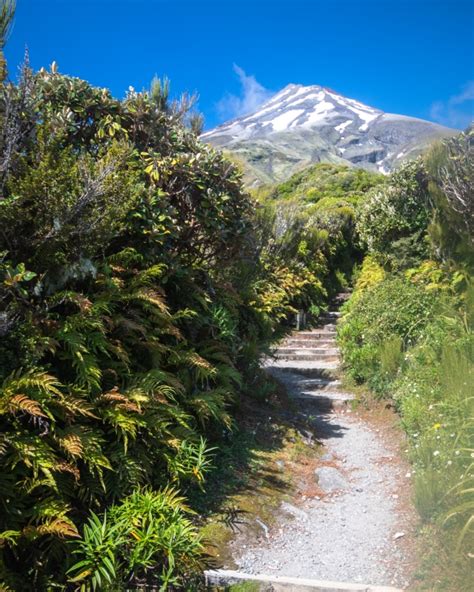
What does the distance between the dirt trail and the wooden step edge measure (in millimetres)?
164

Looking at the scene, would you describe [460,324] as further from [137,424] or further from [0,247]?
[0,247]

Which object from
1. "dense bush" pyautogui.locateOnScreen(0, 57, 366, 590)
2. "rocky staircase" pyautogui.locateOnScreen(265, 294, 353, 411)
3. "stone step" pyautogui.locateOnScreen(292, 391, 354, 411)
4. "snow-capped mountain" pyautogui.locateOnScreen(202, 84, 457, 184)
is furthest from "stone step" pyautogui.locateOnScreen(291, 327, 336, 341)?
"snow-capped mountain" pyautogui.locateOnScreen(202, 84, 457, 184)

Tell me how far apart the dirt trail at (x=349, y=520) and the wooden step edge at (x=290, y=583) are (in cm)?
16

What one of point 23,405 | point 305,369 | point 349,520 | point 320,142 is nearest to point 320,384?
point 305,369

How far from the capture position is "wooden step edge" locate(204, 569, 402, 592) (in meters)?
3.46

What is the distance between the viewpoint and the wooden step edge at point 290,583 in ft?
11.3

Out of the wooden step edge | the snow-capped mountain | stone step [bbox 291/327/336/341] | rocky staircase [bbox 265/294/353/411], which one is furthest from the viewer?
the snow-capped mountain

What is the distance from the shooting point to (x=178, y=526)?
11.2ft

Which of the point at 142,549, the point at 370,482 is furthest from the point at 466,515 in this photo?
the point at 142,549

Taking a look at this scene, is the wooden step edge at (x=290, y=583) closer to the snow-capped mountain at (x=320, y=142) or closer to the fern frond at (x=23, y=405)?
the fern frond at (x=23, y=405)

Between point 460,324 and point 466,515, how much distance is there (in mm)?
4056

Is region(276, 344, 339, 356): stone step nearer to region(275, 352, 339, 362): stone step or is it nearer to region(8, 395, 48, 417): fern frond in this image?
region(275, 352, 339, 362): stone step

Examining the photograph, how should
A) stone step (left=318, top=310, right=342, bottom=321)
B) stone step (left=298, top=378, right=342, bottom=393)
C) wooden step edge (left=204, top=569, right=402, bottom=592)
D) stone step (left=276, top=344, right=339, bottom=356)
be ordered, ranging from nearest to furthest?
wooden step edge (left=204, top=569, right=402, bottom=592) → stone step (left=298, top=378, right=342, bottom=393) → stone step (left=276, top=344, right=339, bottom=356) → stone step (left=318, top=310, right=342, bottom=321)

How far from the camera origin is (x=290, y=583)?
3539mm
